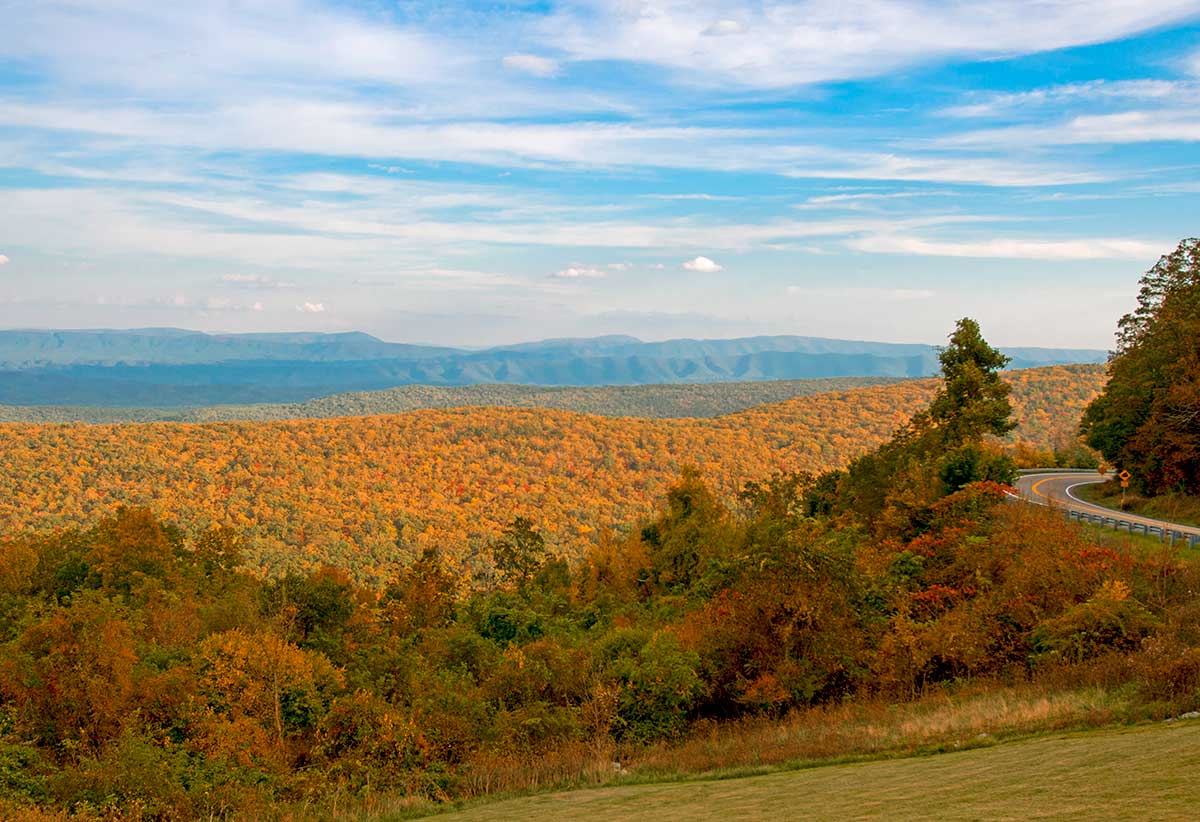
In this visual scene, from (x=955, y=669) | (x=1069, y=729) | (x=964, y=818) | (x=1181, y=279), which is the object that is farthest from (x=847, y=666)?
(x=1181, y=279)

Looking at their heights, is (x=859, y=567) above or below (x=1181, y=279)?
below

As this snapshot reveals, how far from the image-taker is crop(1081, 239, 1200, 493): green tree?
32969 mm

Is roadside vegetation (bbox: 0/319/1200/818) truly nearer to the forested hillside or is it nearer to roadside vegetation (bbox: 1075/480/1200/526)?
roadside vegetation (bbox: 1075/480/1200/526)

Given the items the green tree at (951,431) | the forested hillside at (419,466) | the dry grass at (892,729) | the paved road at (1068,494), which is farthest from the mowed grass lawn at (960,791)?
the forested hillside at (419,466)

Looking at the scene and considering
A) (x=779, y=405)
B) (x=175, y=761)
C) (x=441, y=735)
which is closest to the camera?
(x=175, y=761)

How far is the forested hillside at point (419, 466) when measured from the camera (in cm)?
9575

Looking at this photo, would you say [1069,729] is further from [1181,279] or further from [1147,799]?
[1181,279]

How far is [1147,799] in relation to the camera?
7363 mm

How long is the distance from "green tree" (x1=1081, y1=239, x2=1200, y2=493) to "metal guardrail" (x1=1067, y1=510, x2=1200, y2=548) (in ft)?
19.6

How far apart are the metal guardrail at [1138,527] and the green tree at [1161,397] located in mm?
5974

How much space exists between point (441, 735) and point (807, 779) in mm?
9879

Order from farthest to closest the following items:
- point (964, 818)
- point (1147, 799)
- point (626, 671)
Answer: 1. point (626, 671)
2. point (964, 818)
3. point (1147, 799)

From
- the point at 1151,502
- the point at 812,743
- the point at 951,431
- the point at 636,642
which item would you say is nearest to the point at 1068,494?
the point at 1151,502

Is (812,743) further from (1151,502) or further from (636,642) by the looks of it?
(1151,502)
